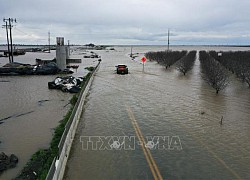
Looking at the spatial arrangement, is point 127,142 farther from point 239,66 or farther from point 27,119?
point 239,66

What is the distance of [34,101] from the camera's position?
74.8ft

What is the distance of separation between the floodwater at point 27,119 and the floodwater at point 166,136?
6.15 ft

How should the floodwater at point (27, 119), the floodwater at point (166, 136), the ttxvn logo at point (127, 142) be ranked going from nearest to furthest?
the floodwater at point (166, 136), the ttxvn logo at point (127, 142), the floodwater at point (27, 119)

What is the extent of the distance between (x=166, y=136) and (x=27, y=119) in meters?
8.89

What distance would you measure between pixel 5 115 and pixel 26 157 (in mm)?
7964

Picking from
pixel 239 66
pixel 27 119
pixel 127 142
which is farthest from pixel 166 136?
pixel 239 66

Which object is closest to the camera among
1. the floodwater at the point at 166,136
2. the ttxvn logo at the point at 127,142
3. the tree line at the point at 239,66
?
the floodwater at the point at 166,136

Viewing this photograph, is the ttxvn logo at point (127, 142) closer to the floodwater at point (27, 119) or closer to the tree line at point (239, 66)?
the floodwater at point (27, 119)

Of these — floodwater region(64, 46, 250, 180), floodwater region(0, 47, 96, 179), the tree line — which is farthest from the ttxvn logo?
the tree line

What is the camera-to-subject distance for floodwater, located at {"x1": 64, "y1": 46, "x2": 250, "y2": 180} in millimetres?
9266

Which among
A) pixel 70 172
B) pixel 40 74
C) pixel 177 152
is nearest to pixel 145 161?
pixel 177 152

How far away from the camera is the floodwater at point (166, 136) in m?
9.27

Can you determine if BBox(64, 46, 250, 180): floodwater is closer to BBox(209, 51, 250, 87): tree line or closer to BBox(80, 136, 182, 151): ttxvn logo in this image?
BBox(80, 136, 182, 151): ttxvn logo

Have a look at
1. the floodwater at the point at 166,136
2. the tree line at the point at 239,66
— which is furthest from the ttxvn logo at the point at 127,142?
the tree line at the point at 239,66
